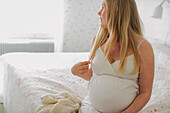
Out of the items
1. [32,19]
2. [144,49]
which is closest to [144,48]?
[144,49]

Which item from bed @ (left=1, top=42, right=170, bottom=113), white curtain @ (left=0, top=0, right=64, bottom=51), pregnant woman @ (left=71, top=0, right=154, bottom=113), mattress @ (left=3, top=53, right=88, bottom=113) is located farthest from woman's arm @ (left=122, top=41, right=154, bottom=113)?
white curtain @ (left=0, top=0, right=64, bottom=51)

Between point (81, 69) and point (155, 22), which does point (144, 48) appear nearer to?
point (81, 69)

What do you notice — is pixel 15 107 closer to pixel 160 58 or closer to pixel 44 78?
pixel 44 78

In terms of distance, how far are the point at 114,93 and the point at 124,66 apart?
15 cm

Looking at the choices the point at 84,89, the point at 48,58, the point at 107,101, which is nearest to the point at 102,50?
the point at 107,101

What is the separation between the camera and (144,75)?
125 centimetres

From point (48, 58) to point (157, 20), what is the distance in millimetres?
1237

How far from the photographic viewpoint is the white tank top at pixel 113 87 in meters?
1.27

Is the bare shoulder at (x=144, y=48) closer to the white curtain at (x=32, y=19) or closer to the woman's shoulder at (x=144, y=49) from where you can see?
the woman's shoulder at (x=144, y=49)

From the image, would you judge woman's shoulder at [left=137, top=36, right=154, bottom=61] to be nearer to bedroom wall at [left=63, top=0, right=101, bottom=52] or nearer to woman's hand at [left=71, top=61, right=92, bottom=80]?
woman's hand at [left=71, top=61, right=92, bottom=80]

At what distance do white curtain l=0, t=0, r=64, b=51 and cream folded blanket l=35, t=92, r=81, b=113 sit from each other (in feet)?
6.74

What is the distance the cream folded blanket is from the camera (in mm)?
1333

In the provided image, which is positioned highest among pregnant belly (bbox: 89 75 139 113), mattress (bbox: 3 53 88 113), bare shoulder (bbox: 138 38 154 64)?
bare shoulder (bbox: 138 38 154 64)

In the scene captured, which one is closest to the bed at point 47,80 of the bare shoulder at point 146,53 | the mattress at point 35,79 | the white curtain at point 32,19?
the mattress at point 35,79
